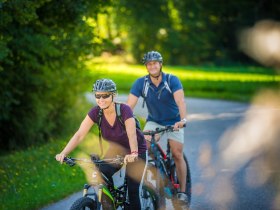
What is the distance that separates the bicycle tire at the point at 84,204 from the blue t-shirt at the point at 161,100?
7.53 feet

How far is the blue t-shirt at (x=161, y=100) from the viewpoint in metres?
7.74

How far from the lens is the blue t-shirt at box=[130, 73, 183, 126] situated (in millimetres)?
7742

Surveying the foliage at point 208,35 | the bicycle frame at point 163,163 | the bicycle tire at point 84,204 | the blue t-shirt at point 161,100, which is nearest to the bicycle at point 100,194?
the bicycle tire at point 84,204

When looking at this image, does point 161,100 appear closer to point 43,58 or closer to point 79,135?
point 79,135

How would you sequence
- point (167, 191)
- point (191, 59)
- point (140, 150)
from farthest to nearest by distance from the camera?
point (191, 59) → point (167, 191) → point (140, 150)

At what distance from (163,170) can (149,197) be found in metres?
0.92

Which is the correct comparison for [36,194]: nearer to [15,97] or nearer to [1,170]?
[1,170]

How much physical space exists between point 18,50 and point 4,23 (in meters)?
2.04

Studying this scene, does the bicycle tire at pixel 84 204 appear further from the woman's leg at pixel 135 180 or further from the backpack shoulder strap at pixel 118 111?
the backpack shoulder strap at pixel 118 111

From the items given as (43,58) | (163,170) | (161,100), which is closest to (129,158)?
(163,170)

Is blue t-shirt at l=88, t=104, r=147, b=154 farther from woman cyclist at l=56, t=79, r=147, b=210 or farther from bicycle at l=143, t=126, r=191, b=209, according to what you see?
bicycle at l=143, t=126, r=191, b=209

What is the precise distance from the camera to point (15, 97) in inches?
584

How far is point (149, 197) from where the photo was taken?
6.75 m

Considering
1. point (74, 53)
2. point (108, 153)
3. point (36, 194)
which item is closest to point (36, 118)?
point (74, 53)
